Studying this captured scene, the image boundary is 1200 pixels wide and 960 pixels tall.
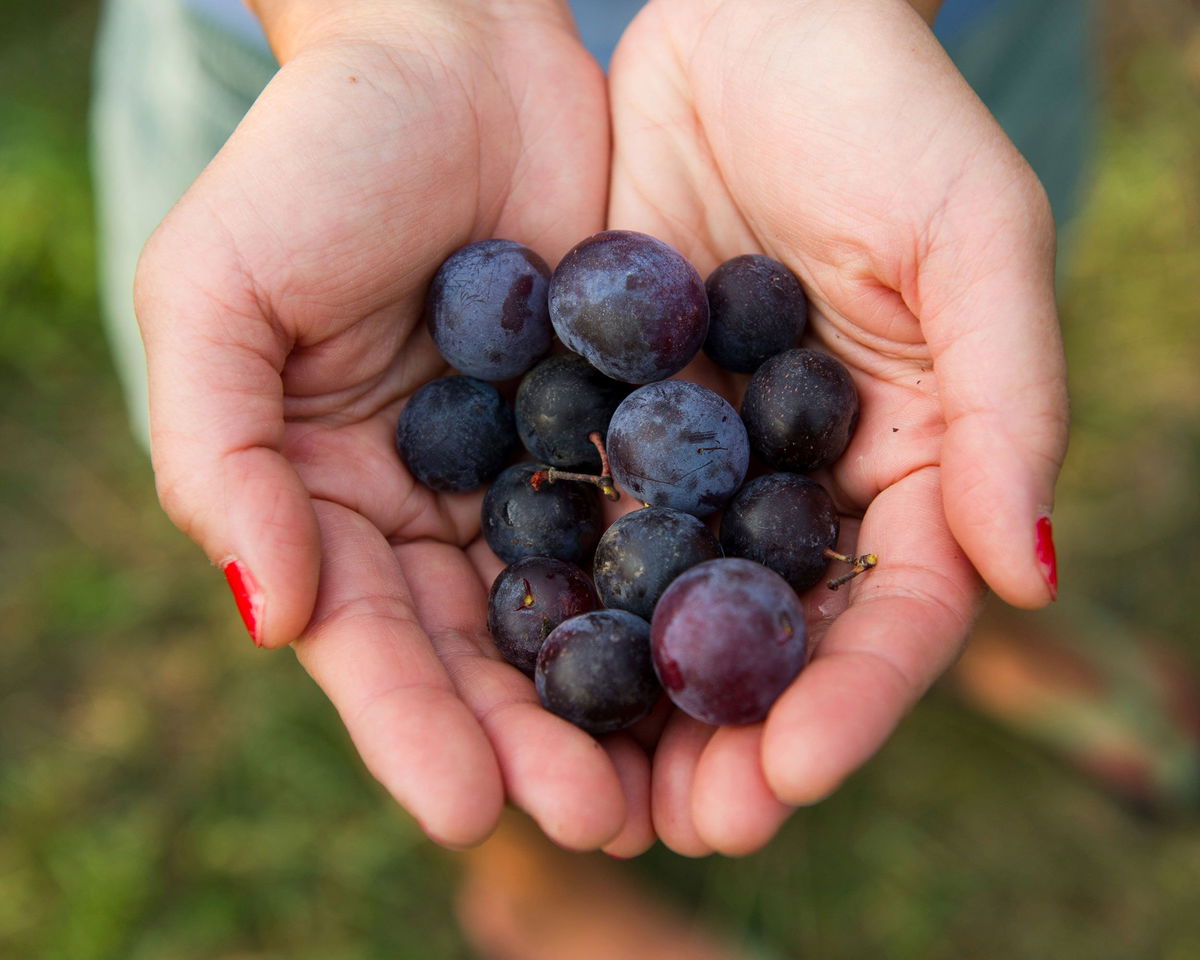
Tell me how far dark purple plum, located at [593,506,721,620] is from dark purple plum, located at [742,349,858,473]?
0.92 ft

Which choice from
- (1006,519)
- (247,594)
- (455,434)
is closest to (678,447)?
(455,434)

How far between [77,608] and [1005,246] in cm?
337

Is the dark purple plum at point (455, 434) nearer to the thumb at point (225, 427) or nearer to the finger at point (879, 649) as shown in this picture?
the thumb at point (225, 427)

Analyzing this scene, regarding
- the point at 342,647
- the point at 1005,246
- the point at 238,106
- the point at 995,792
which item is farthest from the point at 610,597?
the point at 995,792

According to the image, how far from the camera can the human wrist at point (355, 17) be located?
245 centimetres

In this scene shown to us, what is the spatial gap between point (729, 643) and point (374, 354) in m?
1.15

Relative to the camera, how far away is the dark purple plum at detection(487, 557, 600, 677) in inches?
79.3

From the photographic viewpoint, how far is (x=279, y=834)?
3.29 meters

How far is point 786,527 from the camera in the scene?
2.05m

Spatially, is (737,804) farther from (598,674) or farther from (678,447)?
(678,447)

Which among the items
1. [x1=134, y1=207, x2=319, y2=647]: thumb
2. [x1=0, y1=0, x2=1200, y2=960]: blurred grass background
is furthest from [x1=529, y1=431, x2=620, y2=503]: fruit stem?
[x1=0, y1=0, x2=1200, y2=960]: blurred grass background

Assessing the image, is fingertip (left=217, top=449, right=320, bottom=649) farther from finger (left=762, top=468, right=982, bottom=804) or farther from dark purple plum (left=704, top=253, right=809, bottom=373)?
dark purple plum (left=704, top=253, right=809, bottom=373)

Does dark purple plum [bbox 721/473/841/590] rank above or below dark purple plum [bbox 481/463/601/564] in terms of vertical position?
above

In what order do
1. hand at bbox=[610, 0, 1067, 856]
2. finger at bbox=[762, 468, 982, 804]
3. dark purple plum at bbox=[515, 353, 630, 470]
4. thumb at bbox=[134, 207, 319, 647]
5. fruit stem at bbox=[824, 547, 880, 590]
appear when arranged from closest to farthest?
finger at bbox=[762, 468, 982, 804], hand at bbox=[610, 0, 1067, 856], thumb at bbox=[134, 207, 319, 647], fruit stem at bbox=[824, 547, 880, 590], dark purple plum at bbox=[515, 353, 630, 470]
